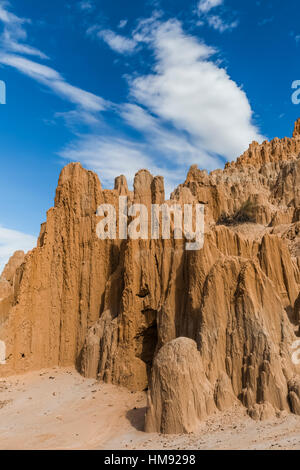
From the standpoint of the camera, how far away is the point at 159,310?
65.4 feet

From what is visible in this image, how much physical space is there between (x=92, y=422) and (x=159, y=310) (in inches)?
231

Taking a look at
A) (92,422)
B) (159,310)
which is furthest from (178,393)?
(159,310)

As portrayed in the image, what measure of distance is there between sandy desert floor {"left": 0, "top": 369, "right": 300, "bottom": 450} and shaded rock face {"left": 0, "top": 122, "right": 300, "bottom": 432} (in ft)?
2.25

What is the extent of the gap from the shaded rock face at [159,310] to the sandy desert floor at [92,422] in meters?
0.69

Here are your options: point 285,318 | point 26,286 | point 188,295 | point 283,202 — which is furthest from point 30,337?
point 283,202

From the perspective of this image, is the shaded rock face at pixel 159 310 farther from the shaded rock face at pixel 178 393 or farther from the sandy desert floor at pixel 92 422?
the sandy desert floor at pixel 92 422

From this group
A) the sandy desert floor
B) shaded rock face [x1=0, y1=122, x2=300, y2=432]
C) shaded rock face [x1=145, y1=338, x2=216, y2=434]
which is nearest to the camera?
the sandy desert floor

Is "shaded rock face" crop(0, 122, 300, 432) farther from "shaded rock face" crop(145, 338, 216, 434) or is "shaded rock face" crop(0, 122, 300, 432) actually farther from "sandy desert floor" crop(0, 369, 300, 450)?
"sandy desert floor" crop(0, 369, 300, 450)

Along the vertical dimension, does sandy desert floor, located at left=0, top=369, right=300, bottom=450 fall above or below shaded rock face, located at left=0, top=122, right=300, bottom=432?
below

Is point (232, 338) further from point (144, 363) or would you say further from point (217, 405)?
point (144, 363)

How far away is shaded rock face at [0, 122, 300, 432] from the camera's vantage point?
1455cm

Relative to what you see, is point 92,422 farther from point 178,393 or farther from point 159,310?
point 159,310

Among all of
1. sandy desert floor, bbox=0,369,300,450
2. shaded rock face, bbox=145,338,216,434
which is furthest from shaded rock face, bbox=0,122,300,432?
sandy desert floor, bbox=0,369,300,450

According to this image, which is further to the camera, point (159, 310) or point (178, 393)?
point (159, 310)
